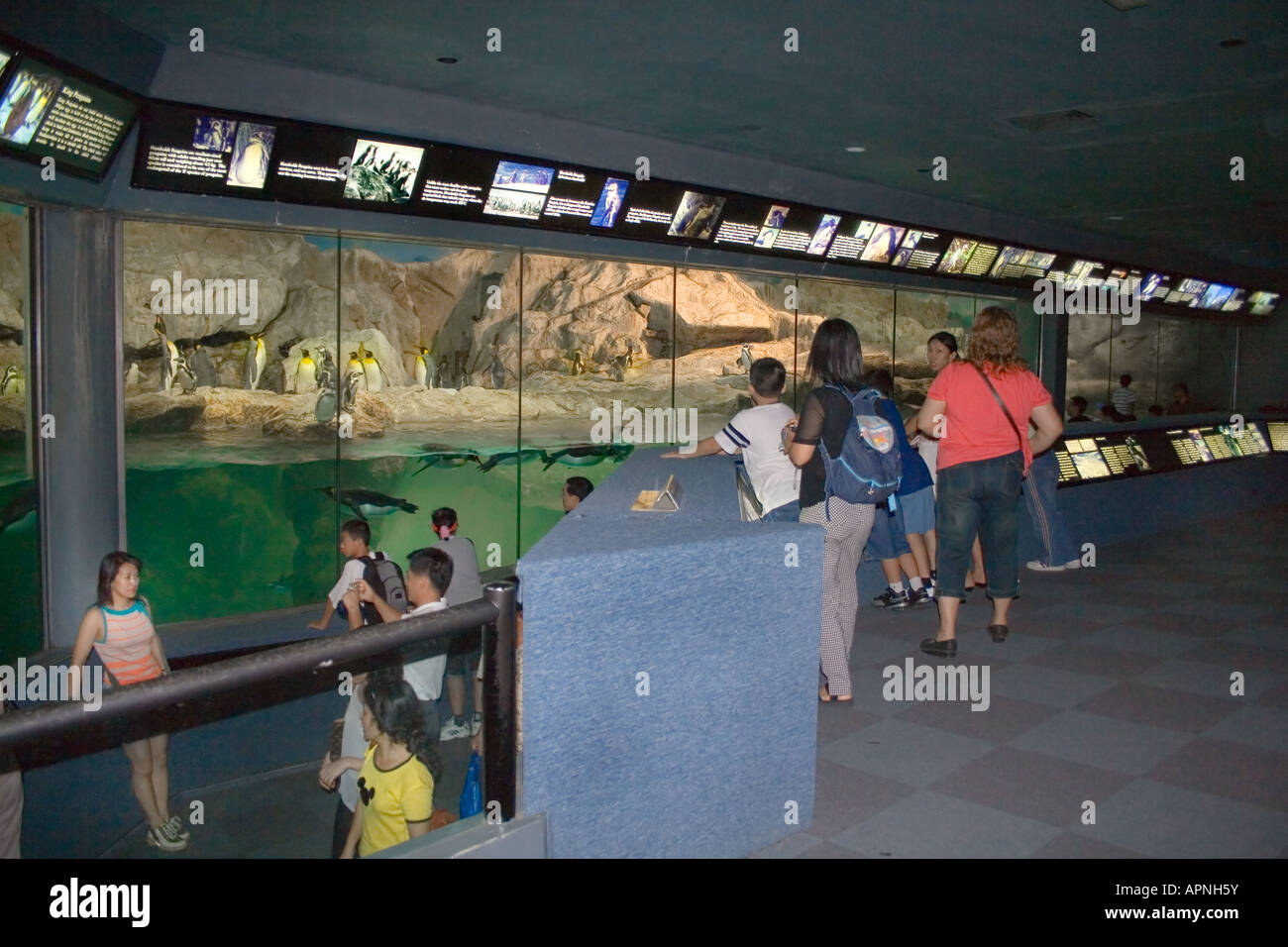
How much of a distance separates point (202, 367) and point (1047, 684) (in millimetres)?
5960

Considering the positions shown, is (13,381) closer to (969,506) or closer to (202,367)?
(202,367)

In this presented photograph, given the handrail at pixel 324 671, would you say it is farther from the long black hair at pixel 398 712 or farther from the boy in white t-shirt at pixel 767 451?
the boy in white t-shirt at pixel 767 451

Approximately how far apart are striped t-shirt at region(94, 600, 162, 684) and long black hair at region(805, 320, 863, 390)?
10.9ft

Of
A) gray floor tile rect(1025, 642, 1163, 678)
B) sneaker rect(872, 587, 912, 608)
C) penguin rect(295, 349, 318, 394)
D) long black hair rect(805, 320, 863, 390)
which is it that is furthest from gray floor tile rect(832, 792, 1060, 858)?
penguin rect(295, 349, 318, 394)

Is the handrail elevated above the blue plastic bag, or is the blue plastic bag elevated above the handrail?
the handrail

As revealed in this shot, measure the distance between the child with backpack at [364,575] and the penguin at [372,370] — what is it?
2.31m

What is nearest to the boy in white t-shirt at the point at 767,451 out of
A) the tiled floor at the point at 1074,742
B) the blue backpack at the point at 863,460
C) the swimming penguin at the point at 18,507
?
the blue backpack at the point at 863,460

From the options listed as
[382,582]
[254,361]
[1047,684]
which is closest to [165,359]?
[254,361]

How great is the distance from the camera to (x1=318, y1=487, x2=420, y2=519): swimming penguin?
7.88 meters

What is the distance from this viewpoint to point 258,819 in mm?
4973

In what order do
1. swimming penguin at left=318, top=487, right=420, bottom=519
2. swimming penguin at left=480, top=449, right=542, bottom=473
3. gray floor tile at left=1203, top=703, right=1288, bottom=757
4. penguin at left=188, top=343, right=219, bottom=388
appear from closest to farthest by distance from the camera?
gray floor tile at left=1203, top=703, right=1288, bottom=757
penguin at left=188, top=343, right=219, bottom=388
swimming penguin at left=318, top=487, right=420, bottom=519
swimming penguin at left=480, top=449, right=542, bottom=473

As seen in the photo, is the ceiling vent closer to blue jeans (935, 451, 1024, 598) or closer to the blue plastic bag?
blue jeans (935, 451, 1024, 598)
